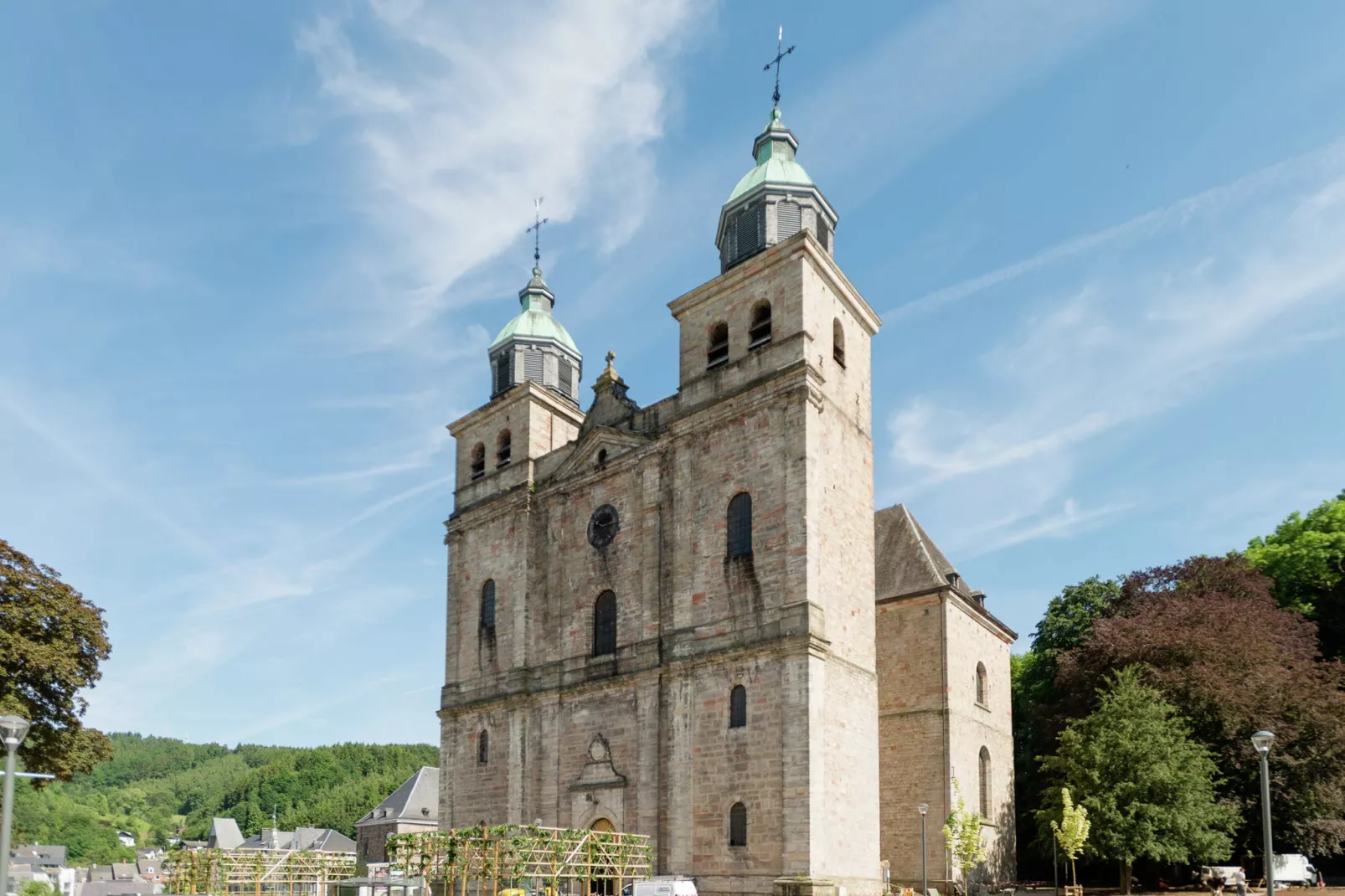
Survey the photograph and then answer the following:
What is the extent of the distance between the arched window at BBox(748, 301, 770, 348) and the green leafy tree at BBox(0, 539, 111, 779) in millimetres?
19457

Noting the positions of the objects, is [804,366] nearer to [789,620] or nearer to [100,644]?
[789,620]

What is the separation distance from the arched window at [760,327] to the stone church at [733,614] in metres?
0.07

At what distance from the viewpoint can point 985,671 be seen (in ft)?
126

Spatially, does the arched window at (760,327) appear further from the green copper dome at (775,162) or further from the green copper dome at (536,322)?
the green copper dome at (536,322)

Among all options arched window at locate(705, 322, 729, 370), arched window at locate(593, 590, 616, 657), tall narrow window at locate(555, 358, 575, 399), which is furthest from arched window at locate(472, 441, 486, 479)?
arched window at locate(705, 322, 729, 370)

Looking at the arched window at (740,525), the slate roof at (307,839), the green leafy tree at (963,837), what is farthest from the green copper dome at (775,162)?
the slate roof at (307,839)

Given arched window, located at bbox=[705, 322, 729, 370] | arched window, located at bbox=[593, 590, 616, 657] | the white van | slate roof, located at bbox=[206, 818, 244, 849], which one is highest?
arched window, located at bbox=[705, 322, 729, 370]

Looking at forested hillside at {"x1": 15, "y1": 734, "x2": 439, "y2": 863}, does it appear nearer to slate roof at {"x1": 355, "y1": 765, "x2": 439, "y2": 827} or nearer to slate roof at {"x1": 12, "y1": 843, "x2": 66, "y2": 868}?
slate roof at {"x1": 12, "y1": 843, "x2": 66, "y2": 868}

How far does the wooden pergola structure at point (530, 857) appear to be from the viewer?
2533 centimetres

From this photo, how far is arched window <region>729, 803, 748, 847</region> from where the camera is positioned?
27.8m

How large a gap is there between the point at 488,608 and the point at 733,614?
11.9 m

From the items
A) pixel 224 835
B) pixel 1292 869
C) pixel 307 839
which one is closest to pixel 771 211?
pixel 1292 869

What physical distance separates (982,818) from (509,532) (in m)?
18.3

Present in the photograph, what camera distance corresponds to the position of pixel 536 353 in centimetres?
4103
